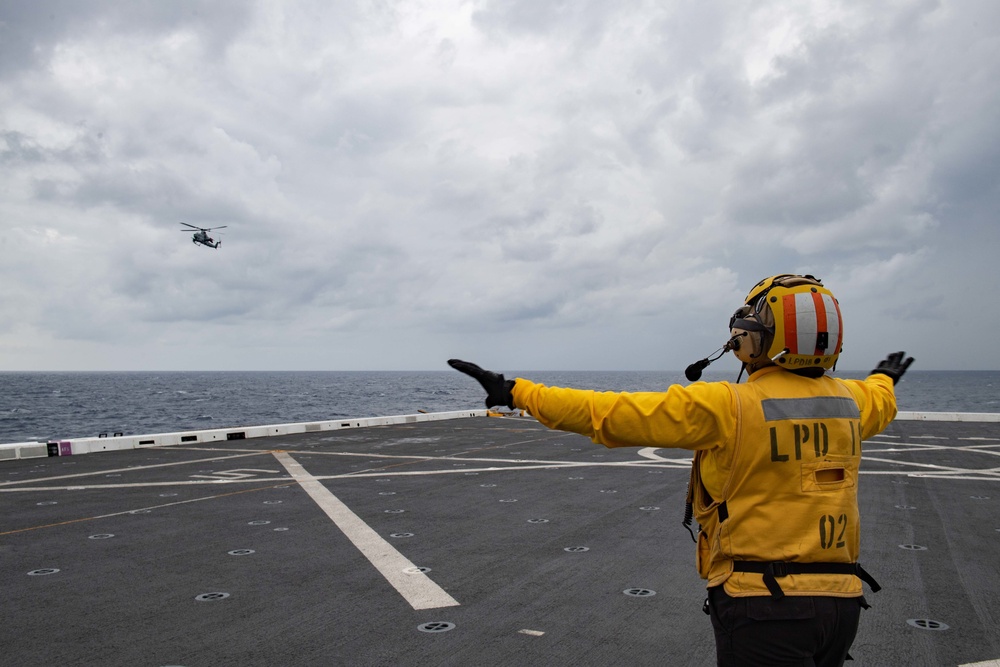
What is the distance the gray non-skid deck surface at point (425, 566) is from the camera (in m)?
5.25

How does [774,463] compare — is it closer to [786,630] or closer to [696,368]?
[696,368]

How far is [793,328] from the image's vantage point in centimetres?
289

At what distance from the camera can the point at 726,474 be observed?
2.96 metres

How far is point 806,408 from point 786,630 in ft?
2.99

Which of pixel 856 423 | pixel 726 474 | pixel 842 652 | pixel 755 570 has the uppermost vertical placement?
pixel 856 423

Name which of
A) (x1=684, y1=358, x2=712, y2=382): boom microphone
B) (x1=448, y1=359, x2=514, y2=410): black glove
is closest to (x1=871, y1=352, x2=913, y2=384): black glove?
(x1=684, y1=358, x2=712, y2=382): boom microphone

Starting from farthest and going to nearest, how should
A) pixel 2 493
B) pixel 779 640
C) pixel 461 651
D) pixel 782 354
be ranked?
pixel 2 493
pixel 461 651
pixel 782 354
pixel 779 640

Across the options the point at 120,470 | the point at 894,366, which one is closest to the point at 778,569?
the point at 894,366

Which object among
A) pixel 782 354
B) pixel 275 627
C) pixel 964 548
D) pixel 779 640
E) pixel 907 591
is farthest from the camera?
pixel 964 548

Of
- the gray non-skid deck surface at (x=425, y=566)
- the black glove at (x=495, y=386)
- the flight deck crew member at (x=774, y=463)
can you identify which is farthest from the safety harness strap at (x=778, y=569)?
the gray non-skid deck surface at (x=425, y=566)

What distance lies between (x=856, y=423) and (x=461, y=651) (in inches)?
136

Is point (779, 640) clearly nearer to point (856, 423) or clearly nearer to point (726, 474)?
point (726, 474)

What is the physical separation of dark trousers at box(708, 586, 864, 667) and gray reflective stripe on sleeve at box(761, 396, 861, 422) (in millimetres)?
743

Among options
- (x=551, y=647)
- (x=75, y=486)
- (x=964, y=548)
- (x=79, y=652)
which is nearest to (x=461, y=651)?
(x=551, y=647)
